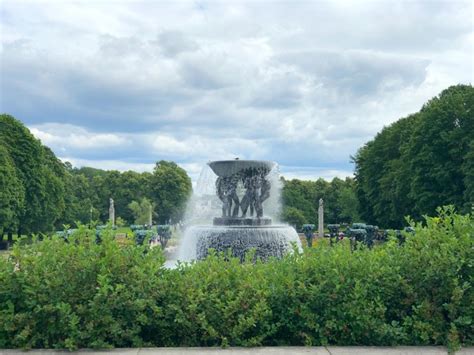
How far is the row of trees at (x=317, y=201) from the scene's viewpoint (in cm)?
7200

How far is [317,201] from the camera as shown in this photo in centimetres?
9219

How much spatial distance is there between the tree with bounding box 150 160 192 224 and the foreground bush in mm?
83200

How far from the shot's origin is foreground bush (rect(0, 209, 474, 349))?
4.84 meters

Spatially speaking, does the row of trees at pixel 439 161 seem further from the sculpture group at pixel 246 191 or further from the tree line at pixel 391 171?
A: the sculpture group at pixel 246 191

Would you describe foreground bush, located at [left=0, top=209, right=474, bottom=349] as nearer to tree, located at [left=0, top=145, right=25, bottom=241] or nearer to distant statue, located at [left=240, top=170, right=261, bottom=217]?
distant statue, located at [left=240, top=170, right=261, bottom=217]

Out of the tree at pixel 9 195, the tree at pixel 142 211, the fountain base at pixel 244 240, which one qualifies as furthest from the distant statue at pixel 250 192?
the tree at pixel 142 211

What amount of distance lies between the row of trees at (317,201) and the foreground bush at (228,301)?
210 ft

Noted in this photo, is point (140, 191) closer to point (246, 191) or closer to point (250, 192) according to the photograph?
point (246, 191)

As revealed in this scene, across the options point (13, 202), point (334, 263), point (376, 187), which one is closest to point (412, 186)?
point (376, 187)

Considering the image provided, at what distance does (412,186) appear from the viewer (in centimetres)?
4053

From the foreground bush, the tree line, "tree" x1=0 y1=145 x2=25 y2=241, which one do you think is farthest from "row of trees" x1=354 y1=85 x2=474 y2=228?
the foreground bush

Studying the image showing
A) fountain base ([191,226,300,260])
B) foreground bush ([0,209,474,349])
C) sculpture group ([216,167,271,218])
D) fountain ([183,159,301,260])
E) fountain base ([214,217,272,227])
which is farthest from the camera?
sculpture group ([216,167,271,218])

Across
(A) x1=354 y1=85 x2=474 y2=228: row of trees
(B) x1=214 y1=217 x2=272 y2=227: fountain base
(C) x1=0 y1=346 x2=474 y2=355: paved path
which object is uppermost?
(A) x1=354 y1=85 x2=474 y2=228: row of trees

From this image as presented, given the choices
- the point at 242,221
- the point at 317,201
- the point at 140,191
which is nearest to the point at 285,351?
the point at 242,221
